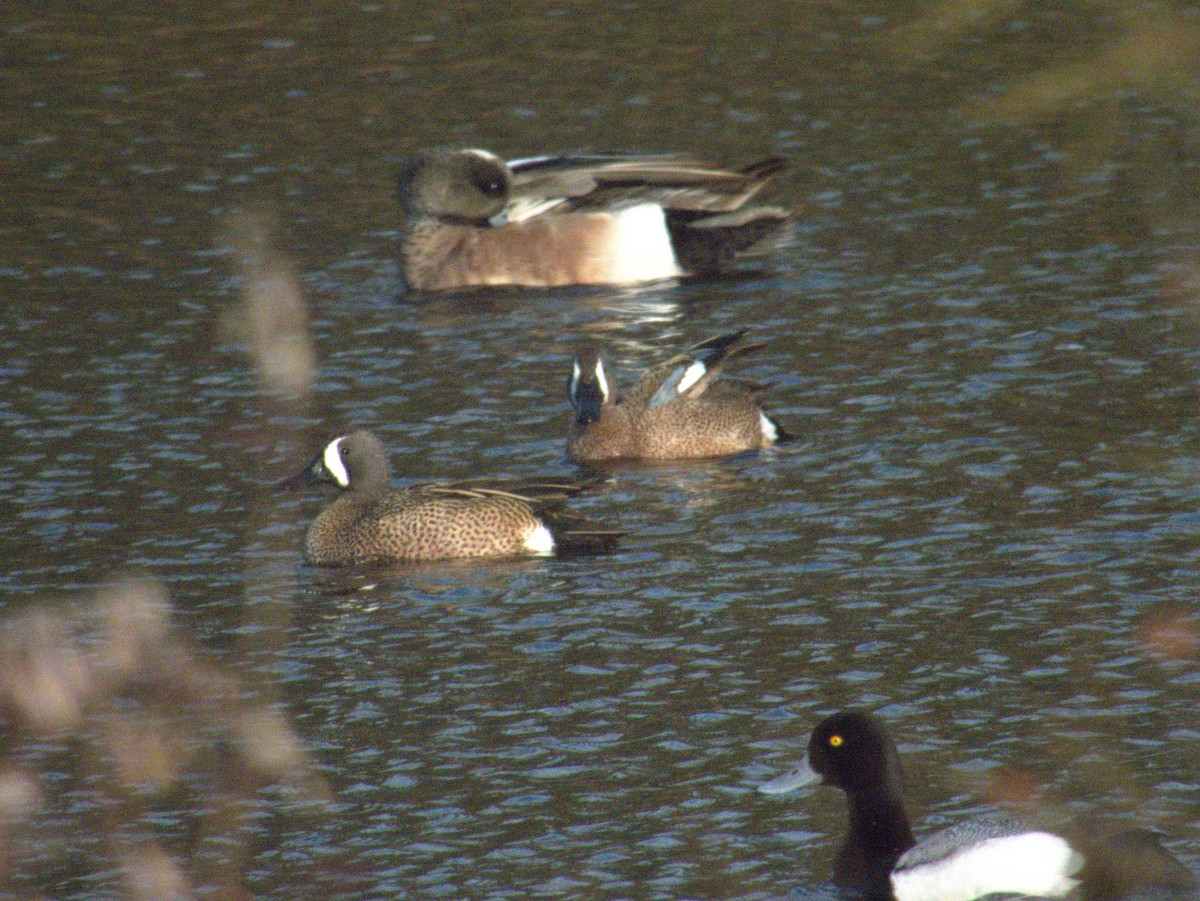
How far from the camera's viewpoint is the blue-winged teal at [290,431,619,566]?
10.8 meters

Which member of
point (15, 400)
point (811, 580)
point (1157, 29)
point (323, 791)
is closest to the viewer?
point (1157, 29)

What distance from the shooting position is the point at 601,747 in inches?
327

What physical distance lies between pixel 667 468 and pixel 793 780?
505 cm

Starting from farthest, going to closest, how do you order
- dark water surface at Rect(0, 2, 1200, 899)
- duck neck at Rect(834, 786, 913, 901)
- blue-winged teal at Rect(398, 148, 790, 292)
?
blue-winged teal at Rect(398, 148, 790, 292)
dark water surface at Rect(0, 2, 1200, 899)
duck neck at Rect(834, 786, 913, 901)

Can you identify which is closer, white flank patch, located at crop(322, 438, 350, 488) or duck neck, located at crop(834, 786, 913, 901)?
duck neck, located at crop(834, 786, 913, 901)

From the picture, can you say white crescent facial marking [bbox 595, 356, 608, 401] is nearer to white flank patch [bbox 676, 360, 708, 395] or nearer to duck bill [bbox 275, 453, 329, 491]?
white flank patch [bbox 676, 360, 708, 395]

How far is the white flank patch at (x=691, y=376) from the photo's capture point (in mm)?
12369

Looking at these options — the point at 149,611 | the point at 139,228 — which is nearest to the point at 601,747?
the point at 149,611

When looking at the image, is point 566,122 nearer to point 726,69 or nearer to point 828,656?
point 726,69

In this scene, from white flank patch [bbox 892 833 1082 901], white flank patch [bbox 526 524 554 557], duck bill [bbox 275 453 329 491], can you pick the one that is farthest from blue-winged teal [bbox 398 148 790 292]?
white flank patch [bbox 892 833 1082 901]

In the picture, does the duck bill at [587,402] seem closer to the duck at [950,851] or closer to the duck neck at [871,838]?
the duck at [950,851]

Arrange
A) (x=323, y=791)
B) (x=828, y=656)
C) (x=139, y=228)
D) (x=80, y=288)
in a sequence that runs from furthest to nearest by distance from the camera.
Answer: (x=139, y=228) → (x=80, y=288) → (x=828, y=656) → (x=323, y=791)

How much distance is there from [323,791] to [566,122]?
40.1 feet

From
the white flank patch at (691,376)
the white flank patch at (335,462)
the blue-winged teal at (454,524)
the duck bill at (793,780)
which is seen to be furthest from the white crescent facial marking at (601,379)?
the duck bill at (793,780)
